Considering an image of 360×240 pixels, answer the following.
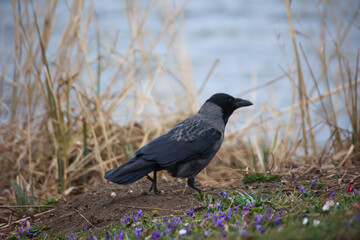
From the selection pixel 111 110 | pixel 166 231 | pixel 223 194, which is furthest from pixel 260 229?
pixel 111 110

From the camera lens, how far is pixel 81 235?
3402mm

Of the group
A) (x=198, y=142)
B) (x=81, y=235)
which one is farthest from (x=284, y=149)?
(x=81, y=235)

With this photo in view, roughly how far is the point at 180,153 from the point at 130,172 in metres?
0.47

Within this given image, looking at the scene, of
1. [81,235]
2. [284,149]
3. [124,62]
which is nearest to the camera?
[81,235]

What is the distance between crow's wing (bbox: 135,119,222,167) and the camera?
13.0 feet

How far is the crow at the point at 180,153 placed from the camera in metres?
3.88

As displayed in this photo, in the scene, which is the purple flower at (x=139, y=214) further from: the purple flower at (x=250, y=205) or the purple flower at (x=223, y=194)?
the purple flower at (x=250, y=205)

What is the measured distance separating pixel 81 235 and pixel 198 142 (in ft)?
4.28

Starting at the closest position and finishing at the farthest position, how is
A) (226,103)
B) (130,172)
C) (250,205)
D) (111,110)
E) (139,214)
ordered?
(250,205), (139,214), (130,172), (226,103), (111,110)

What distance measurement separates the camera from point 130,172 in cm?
386

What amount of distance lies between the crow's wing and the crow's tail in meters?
0.06

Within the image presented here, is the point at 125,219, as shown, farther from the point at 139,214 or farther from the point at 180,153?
the point at 180,153

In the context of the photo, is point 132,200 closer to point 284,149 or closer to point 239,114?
point 284,149

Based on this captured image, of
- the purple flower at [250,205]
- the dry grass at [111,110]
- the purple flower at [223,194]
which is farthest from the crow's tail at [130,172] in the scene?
the dry grass at [111,110]
